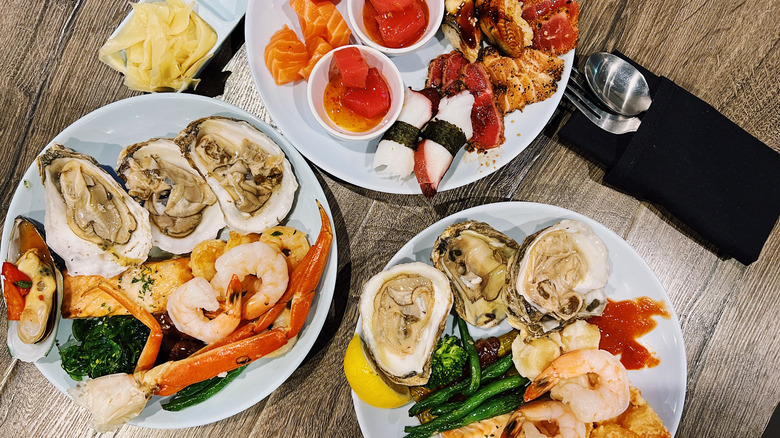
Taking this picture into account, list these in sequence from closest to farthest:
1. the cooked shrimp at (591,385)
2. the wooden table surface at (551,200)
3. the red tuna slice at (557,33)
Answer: the cooked shrimp at (591,385), the red tuna slice at (557,33), the wooden table surface at (551,200)

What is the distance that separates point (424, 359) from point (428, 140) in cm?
73

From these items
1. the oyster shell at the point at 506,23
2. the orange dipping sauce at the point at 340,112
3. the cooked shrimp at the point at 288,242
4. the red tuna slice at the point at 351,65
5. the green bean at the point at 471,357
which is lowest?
the green bean at the point at 471,357

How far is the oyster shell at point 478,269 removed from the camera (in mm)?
1713

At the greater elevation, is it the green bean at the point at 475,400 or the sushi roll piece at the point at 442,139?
the sushi roll piece at the point at 442,139

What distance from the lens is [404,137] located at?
1.71 m

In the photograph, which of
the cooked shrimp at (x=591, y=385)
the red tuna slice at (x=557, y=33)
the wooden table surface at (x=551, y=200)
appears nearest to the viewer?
the cooked shrimp at (x=591, y=385)

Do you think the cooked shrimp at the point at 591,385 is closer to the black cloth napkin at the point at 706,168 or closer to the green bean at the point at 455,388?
the green bean at the point at 455,388

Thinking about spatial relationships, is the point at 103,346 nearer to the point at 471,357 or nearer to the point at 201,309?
the point at 201,309

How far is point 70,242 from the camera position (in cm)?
171

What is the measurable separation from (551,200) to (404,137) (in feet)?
2.13

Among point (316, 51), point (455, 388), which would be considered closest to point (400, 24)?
point (316, 51)

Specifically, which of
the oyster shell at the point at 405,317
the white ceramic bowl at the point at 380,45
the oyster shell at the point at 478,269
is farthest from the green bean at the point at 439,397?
the white ceramic bowl at the point at 380,45

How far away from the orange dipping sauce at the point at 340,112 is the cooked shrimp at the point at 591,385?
1.03 meters

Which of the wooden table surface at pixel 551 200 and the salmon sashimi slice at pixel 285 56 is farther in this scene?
the wooden table surface at pixel 551 200
